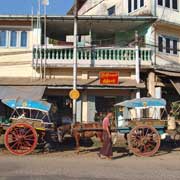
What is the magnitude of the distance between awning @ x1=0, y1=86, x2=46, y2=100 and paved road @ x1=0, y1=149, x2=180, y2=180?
179 inches

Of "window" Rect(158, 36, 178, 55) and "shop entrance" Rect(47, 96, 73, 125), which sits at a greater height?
"window" Rect(158, 36, 178, 55)

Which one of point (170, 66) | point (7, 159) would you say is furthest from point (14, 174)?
point (170, 66)

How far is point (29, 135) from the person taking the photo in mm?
14695

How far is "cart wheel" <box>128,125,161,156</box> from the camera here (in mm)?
14875

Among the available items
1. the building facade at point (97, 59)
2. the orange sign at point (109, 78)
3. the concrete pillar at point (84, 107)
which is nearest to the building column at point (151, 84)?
the building facade at point (97, 59)

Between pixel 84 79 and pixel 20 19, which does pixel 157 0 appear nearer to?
pixel 84 79

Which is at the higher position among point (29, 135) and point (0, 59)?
point (0, 59)

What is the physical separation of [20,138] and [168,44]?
1250cm

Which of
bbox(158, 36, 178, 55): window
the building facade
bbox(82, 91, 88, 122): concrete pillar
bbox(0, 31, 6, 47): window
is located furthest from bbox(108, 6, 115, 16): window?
bbox(0, 31, 6, 47): window

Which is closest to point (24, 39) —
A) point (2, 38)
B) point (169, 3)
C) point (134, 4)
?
point (2, 38)

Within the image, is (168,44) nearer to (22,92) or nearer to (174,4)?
(174,4)

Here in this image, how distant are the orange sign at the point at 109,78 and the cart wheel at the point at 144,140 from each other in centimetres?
720

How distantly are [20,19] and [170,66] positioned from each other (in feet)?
29.6

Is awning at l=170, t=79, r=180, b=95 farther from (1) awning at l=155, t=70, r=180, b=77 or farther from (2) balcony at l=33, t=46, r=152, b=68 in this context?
(2) balcony at l=33, t=46, r=152, b=68
